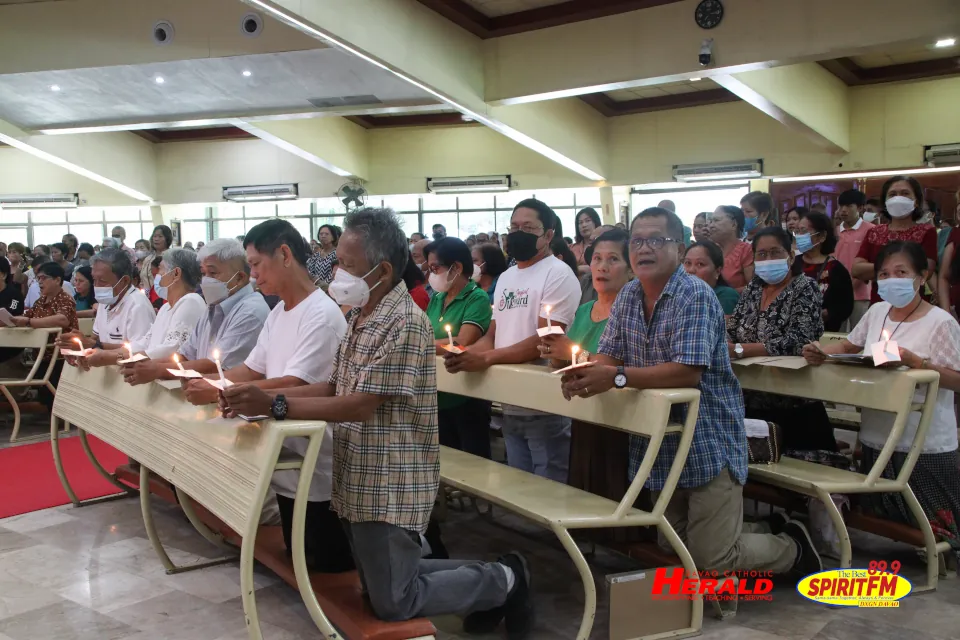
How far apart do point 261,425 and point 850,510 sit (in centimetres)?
257

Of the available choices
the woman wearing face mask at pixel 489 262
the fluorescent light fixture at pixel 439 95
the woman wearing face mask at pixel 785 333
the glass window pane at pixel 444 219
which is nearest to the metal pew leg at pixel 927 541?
the woman wearing face mask at pixel 785 333

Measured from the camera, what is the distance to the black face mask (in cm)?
383

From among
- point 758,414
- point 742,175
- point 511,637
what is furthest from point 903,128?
point 511,637

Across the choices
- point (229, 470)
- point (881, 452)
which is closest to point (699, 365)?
point (881, 452)

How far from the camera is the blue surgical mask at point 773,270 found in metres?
3.76

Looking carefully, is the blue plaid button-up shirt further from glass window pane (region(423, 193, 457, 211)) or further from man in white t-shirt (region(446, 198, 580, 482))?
glass window pane (region(423, 193, 457, 211))

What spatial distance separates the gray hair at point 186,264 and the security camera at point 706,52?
5.70 metres

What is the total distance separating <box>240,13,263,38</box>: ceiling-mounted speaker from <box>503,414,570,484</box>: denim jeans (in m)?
6.96

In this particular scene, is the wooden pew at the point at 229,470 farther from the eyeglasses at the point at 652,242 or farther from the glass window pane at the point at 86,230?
the glass window pane at the point at 86,230

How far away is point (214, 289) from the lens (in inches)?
147

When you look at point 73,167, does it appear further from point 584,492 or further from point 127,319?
point 584,492

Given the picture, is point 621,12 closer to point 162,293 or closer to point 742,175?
point 742,175

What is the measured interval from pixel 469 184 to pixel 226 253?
11.5 meters

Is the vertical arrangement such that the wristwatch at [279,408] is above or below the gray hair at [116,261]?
below
